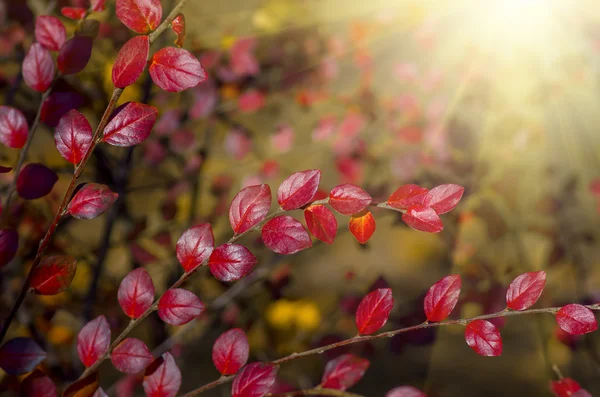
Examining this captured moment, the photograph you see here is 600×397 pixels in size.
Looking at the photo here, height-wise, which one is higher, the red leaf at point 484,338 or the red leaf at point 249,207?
the red leaf at point 249,207

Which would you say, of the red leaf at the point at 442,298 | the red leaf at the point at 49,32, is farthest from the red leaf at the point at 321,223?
the red leaf at the point at 49,32

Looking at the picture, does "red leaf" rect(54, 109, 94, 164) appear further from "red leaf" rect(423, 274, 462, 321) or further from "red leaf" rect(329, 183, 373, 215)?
"red leaf" rect(423, 274, 462, 321)

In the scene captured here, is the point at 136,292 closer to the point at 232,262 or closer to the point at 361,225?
the point at 232,262

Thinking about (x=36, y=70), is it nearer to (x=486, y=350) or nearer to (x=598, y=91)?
(x=486, y=350)

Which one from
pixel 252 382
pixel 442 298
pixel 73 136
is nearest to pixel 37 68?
pixel 73 136

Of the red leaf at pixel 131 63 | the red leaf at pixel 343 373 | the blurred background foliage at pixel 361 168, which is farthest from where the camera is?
the blurred background foliage at pixel 361 168

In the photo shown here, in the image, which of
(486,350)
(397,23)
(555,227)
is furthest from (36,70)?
(397,23)

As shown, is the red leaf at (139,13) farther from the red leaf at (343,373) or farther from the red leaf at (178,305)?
the red leaf at (343,373)
